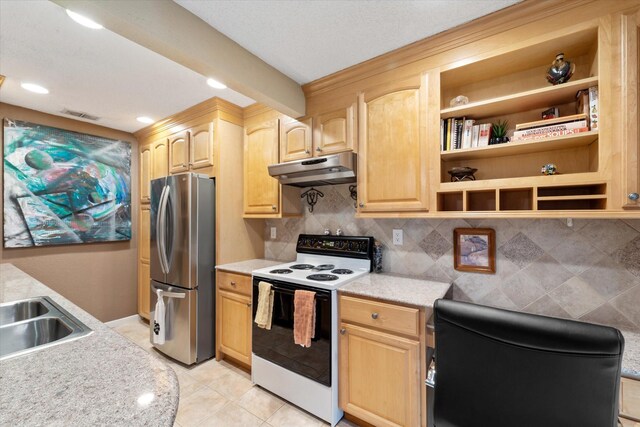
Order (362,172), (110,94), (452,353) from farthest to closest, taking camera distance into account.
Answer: (110,94) < (362,172) < (452,353)

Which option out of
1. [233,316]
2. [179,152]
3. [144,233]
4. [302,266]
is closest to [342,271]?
[302,266]

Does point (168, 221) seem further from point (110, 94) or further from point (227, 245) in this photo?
point (110, 94)

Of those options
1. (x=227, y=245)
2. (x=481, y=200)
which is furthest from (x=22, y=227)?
(x=481, y=200)

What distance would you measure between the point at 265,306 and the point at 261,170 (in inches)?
48.0

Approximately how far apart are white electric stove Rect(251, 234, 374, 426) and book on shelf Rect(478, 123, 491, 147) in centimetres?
100

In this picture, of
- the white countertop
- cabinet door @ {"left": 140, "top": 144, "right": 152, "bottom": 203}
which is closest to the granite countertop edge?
the white countertop

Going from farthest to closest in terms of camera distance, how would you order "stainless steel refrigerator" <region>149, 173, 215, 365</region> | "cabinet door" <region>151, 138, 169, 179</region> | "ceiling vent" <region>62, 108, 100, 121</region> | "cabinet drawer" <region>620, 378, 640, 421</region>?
"cabinet door" <region>151, 138, 169, 179</region>
"ceiling vent" <region>62, 108, 100, 121</region>
"stainless steel refrigerator" <region>149, 173, 215, 365</region>
"cabinet drawer" <region>620, 378, 640, 421</region>

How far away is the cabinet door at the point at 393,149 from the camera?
1729 mm

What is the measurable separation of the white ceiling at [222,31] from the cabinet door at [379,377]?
176 cm

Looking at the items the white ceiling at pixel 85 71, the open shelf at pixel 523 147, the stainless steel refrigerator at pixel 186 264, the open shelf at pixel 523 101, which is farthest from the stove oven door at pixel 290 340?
the white ceiling at pixel 85 71

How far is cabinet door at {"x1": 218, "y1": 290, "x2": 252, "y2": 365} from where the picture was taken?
231cm

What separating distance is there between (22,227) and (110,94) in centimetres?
162

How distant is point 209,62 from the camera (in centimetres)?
153

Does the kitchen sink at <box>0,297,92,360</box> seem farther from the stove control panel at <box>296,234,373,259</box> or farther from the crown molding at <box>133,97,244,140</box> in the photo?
the crown molding at <box>133,97,244,140</box>
